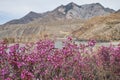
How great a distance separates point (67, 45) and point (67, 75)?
80 cm

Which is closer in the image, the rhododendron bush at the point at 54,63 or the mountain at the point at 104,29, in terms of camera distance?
the rhododendron bush at the point at 54,63

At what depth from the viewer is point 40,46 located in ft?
29.4

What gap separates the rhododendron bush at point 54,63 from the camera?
7.79 metres

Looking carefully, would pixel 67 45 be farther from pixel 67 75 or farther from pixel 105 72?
pixel 105 72

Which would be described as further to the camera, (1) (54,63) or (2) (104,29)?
(2) (104,29)

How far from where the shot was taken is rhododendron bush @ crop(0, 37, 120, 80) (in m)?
7.79

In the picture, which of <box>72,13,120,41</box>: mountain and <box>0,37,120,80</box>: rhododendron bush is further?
<box>72,13,120,41</box>: mountain

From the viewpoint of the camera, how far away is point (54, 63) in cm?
841

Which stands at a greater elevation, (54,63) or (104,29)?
(54,63)

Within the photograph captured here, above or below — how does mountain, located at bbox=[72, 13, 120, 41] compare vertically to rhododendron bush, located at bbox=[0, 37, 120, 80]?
below

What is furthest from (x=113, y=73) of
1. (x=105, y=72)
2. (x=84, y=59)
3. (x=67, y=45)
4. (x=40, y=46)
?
(x=40, y=46)

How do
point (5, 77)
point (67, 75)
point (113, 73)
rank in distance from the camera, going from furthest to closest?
point (113, 73), point (67, 75), point (5, 77)

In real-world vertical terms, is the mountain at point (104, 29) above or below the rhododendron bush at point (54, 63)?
below

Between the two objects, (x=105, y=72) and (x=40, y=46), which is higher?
(x=40, y=46)
